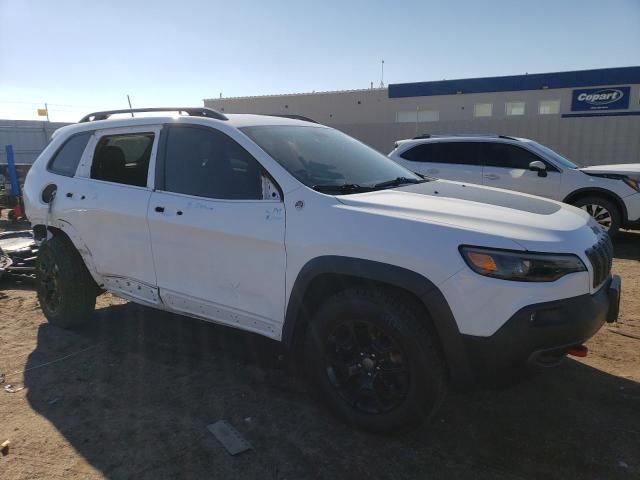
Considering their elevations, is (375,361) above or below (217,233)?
below

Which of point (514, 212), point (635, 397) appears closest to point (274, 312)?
point (514, 212)

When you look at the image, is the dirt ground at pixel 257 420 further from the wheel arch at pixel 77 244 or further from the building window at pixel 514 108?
the building window at pixel 514 108

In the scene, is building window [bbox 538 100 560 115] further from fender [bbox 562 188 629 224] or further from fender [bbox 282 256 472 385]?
fender [bbox 282 256 472 385]

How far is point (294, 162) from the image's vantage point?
3131mm

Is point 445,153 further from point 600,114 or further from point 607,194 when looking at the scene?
point 600,114

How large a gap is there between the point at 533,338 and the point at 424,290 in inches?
21.2

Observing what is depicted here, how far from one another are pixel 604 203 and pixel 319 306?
696cm

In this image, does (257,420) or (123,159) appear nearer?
(257,420)

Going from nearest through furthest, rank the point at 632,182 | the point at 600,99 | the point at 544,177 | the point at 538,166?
the point at 632,182 < the point at 538,166 < the point at 544,177 < the point at 600,99

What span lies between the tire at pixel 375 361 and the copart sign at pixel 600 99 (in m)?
17.0

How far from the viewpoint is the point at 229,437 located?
280cm

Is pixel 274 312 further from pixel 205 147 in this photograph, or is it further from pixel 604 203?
pixel 604 203

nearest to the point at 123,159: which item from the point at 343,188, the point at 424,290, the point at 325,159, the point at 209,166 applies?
the point at 209,166

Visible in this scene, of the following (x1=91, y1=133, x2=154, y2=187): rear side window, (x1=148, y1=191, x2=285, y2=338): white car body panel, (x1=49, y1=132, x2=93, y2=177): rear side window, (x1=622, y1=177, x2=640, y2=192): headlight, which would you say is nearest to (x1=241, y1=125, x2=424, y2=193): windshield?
(x1=148, y1=191, x2=285, y2=338): white car body panel
